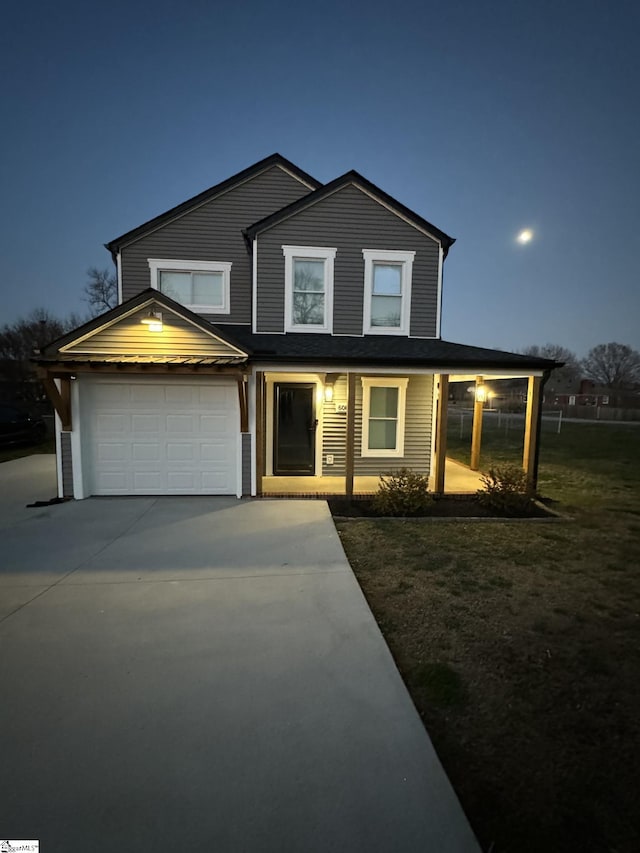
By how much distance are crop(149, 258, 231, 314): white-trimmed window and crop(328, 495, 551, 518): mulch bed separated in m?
5.46

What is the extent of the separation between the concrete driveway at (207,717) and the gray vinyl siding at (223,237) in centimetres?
681

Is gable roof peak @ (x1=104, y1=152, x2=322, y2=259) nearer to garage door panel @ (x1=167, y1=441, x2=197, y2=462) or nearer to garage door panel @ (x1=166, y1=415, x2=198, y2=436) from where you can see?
garage door panel @ (x1=166, y1=415, x2=198, y2=436)

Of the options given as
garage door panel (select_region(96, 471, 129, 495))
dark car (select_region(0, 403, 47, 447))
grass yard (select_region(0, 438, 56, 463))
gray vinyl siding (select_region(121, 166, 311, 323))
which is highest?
gray vinyl siding (select_region(121, 166, 311, 323))

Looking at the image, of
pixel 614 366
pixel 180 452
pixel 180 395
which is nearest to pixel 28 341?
pixel 180 395

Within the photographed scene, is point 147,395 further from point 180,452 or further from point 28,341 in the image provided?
point 28,341

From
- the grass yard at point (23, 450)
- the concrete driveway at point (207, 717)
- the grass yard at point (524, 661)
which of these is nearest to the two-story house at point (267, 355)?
the grass yard at point (524, 661)

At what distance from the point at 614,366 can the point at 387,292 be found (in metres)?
75.2

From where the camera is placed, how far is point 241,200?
9461 mm

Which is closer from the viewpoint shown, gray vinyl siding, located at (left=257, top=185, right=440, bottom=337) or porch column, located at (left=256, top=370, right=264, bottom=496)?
porch column, located at (left=256, top=370, right=264, bottom=496)

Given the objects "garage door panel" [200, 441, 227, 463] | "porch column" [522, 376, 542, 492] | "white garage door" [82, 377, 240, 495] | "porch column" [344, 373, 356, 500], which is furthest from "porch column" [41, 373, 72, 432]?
"porch column" [522, 376, 542, 492]

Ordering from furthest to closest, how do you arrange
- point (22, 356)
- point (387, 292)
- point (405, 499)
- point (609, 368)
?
point (609, 368) < point (22, 356) < point (387, 292) < point (405, 499)

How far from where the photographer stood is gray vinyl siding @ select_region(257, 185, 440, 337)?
8586 millimetres

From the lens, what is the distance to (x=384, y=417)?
921 centimetres

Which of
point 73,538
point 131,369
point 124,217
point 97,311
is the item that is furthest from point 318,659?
point 124,217
